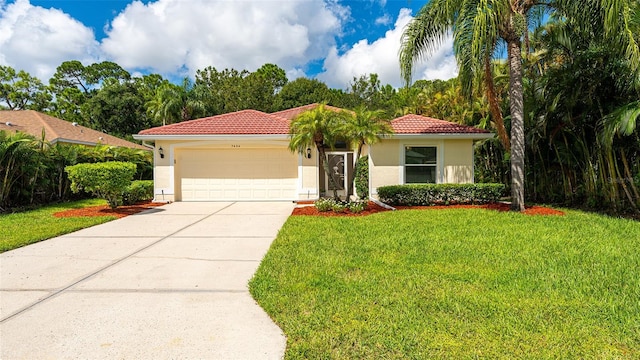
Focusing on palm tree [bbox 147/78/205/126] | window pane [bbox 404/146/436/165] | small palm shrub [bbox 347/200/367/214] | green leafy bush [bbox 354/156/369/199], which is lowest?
small palm shrub [bbox 347/200/367/214]

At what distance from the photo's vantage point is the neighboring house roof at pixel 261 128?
12289 mm

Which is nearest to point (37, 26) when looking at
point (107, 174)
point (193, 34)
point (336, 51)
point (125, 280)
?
point (193, 34)

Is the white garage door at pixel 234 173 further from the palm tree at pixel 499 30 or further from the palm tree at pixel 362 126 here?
the palm tree at pixel 499 30

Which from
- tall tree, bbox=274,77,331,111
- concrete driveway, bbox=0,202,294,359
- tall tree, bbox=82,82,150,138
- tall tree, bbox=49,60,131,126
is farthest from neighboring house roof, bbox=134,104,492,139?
tall tree, bbox=49,60,131,126

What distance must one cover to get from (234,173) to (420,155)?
7865 mm

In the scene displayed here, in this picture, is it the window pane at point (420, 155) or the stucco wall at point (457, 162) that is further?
the window pane at point (420, 155)

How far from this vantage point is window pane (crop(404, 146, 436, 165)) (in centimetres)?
1268

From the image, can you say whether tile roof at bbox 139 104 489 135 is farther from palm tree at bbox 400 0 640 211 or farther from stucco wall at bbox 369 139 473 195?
palm tree at bbox 400 0 640 211

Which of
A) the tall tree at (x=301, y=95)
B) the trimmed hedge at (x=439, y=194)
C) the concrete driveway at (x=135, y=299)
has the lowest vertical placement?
the concrete driveway at (x=135, y=299)

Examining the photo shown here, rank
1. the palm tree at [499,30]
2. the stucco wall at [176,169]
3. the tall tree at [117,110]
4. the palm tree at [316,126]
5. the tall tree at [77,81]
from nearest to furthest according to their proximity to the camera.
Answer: the palm tree at [499,30] < the palm tree at [316,126] < the stucco wall at [176,169] < the tall tree at [117,110] < the tall tree at [77,81]

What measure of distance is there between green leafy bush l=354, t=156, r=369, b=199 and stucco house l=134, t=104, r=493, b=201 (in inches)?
20.0

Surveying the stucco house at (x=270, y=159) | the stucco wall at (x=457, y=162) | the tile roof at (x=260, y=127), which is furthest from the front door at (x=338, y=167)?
the stucco wall at (x=457, y=162)

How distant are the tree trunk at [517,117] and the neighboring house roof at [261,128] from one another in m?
2.59

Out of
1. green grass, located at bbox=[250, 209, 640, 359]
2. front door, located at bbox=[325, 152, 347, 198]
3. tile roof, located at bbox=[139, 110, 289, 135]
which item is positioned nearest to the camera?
green grass, located at bbox=[250, 209, 640, 359]
